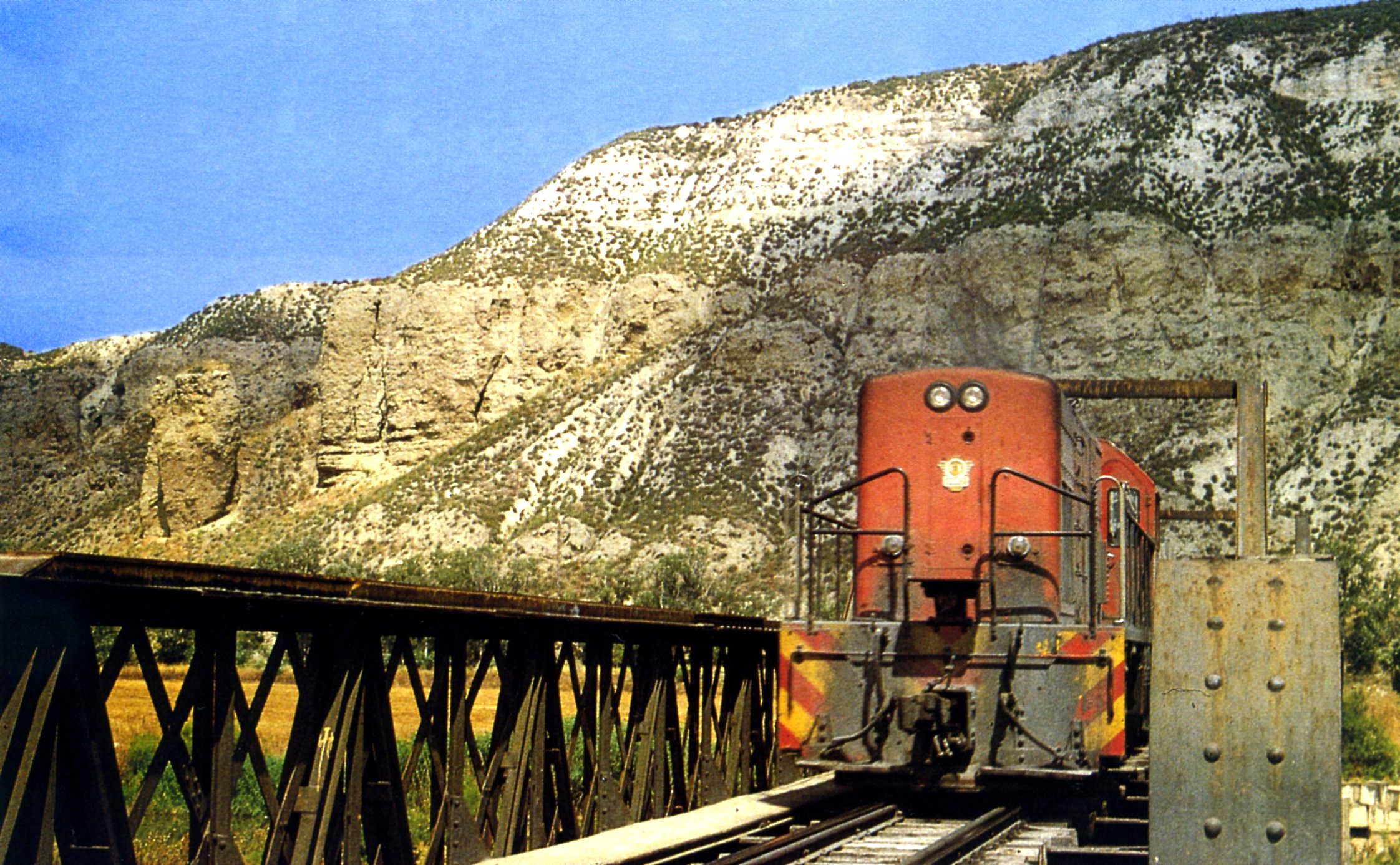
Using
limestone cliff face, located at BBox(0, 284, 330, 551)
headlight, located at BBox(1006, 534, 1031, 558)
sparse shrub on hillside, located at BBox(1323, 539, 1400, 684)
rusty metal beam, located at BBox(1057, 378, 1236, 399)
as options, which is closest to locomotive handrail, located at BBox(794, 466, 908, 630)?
headlight, located at BBox(1006, 534, 1031, 558)

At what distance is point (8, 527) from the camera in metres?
93.1

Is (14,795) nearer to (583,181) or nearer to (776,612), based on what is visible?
(776,612)

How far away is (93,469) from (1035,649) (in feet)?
313

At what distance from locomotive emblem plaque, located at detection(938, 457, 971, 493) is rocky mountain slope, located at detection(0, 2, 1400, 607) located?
39.3 m

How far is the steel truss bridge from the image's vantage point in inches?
237

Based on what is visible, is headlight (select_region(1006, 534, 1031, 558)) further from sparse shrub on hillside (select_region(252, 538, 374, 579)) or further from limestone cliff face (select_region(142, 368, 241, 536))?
limestone cliff face (select_region(142, 368, 241, 536))

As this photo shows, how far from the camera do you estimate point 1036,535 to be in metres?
12.7

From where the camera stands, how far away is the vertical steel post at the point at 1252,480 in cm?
413

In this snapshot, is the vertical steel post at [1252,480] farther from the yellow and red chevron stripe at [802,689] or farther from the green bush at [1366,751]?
the green bush at [1366,751]

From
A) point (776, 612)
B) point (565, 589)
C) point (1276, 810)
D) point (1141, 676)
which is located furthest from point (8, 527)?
point (1276, 810)

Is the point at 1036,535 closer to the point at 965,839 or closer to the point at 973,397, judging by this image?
the point at 973,397

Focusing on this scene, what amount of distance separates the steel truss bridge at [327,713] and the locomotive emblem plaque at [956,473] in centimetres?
266

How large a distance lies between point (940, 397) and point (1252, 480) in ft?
32.1

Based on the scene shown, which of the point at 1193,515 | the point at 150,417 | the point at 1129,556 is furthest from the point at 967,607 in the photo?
the point at 150,417
